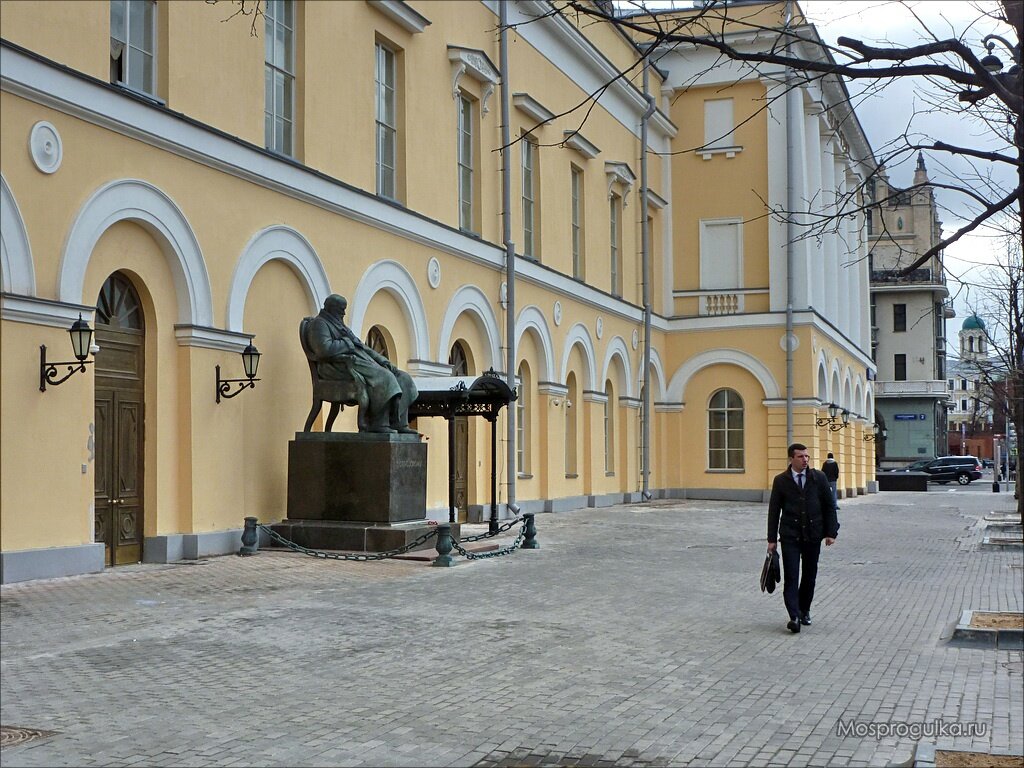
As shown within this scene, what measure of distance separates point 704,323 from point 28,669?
31911 mm

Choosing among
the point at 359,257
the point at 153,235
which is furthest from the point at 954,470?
the point at 153,235

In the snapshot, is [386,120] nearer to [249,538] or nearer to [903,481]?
[249,538]

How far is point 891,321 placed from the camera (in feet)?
271

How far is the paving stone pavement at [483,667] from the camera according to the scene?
6.47 metres

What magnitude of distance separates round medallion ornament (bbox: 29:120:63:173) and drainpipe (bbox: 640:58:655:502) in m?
24.6

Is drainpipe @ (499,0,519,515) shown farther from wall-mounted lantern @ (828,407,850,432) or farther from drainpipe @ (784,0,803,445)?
wall-mounted lantern @ (828,407,850,432)

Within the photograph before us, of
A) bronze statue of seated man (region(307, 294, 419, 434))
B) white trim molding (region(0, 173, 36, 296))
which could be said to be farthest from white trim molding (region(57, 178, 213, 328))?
bronze statue of seated man (region(307, 294, 419, 434))

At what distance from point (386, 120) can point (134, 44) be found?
283 inches

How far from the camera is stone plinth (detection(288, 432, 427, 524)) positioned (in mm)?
15898

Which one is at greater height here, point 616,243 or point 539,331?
point 616,243

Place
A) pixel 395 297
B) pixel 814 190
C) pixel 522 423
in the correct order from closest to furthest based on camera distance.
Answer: pixel 395 297
pixel 522 423
pixel 814 190

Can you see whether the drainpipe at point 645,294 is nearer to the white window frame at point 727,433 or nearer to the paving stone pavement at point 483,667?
the white window frame at point 727,433

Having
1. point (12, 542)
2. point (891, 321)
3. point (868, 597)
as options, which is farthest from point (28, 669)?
point (891, 321)

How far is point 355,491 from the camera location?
16094 millimetres
